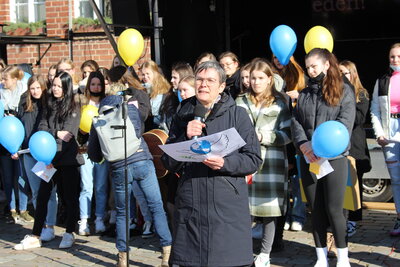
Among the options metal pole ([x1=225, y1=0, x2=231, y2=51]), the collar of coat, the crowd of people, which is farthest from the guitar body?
metal pole ([x1=225, y1=0, x2=231, y2=51])

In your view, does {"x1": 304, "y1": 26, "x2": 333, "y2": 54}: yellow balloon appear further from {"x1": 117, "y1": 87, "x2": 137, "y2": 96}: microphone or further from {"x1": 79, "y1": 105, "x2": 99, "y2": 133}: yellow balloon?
{"x1": 79, "y1": 105, "x2": 99, "y2": 133}: yellow balloon

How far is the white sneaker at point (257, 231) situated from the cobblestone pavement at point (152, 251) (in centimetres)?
9

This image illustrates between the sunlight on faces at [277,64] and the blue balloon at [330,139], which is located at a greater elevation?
the sunlight on faces at [277,64]

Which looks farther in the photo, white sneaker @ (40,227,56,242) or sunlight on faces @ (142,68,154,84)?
sunlight on faces @ (142,68,154,84)

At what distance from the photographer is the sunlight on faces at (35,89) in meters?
7.95

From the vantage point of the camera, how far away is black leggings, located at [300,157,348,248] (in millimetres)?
5992

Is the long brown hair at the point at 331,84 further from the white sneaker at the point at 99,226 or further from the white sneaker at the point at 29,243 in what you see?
the white sneaker at the point at 29,243

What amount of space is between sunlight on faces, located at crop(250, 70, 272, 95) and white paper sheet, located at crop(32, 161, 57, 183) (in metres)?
2.39

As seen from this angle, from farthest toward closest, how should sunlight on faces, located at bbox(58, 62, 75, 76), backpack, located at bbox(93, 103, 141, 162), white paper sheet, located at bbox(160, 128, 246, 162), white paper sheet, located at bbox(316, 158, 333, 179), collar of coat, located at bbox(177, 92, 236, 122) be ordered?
sunlight on faces, located at bbox(58, 62, 75, 76), backpack, located at bbox(93, 103, 141, 162), white paper sheet, located at bbox(316, 158, 333, 179), collar of coat, located at bbox(177, 92, 236, 122), white paper sheet, located at bbox(160, 128, 246, 162)

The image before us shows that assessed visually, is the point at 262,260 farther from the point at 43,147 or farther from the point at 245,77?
the point at 43,147

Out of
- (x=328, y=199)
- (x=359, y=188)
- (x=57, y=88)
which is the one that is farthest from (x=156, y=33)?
(x=328, y=199)

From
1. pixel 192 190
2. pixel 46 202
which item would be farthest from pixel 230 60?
pixel 192 190

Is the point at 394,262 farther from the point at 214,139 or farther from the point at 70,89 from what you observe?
the point at 70,89

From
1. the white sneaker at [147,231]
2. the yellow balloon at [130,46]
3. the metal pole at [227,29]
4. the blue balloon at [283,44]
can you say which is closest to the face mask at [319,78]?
the blue balloon at [283,44]
